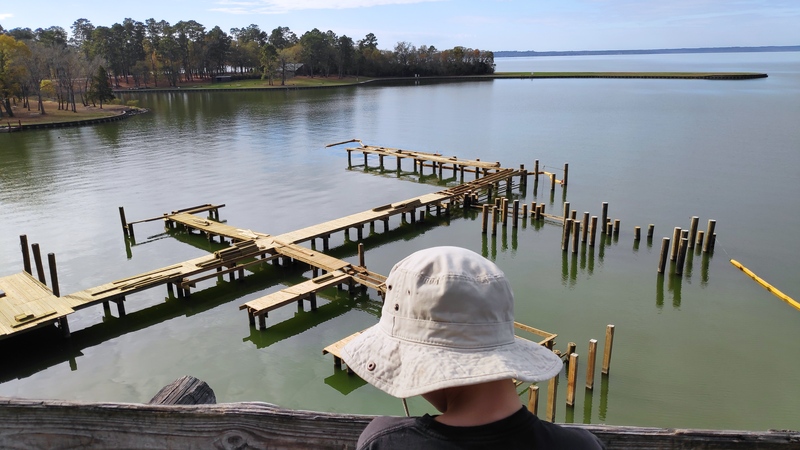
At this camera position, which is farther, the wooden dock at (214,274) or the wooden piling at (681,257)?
the wooden piling at (681,257)

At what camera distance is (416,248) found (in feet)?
78.9

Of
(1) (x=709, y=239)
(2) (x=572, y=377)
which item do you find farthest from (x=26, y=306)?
(1) (x=709, y=239)

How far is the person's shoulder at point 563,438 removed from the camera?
6.06 feet

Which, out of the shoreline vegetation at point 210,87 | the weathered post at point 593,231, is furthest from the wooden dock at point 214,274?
the shoreline vegetation at point 210,87

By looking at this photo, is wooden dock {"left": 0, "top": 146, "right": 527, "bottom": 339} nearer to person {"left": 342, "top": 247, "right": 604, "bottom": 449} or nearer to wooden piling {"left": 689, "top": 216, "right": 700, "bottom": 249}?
wooden piling {"left": 689, "top": 216, "right": 700, "bottom": 249}

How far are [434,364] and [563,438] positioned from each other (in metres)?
0.49

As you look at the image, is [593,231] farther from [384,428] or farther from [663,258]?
[384,428]

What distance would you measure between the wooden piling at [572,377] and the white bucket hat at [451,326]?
32.3 feet

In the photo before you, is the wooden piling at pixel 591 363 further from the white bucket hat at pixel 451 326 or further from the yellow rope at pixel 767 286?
the white bucket hat at pixel 451 326

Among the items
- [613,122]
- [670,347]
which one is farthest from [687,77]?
[670,347]

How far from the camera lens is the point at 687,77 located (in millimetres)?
129125

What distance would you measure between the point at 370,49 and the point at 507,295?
14166 centimetres

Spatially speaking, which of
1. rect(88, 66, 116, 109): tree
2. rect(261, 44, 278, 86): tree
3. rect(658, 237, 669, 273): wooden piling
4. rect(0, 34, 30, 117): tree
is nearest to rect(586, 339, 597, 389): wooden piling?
rect(658, 237, 669, 273): wooden piling

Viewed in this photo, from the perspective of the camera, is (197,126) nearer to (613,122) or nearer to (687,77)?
(613,122)
